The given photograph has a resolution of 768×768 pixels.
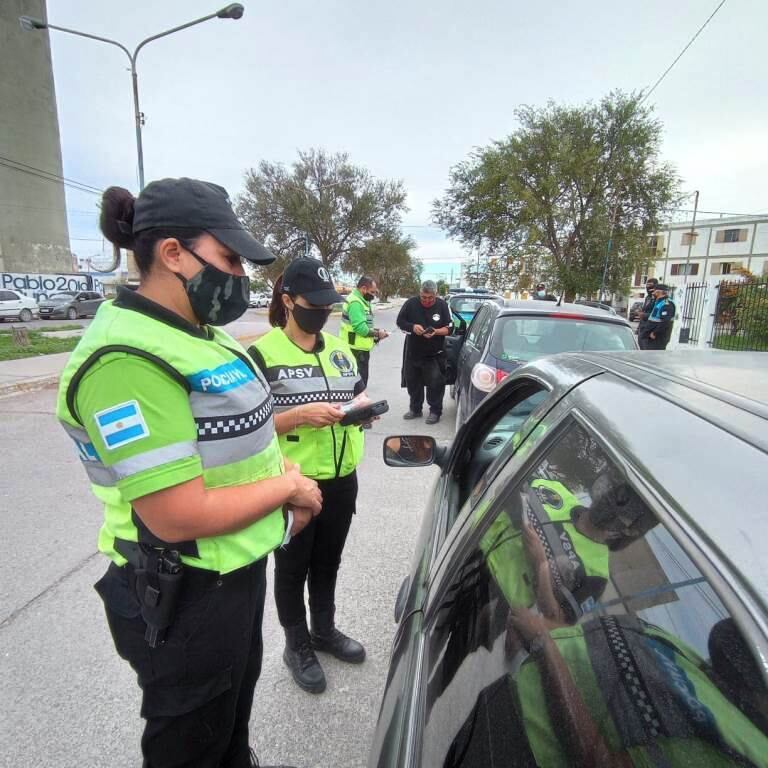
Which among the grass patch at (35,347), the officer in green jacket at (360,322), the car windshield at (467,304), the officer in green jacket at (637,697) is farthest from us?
the car windshield at (467,304)

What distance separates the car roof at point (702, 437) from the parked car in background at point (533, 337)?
3113 mm

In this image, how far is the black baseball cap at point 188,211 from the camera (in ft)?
3.59

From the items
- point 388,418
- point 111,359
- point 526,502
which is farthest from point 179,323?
point 388,418

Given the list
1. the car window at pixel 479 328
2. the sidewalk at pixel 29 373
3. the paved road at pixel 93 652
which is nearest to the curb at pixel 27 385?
the sidewalk at pixel 29 373

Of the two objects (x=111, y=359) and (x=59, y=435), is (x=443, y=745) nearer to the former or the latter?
(x=111, y=359)

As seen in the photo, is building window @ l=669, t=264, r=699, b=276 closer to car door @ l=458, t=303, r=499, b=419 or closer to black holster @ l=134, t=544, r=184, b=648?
car door @ l=458, t=303, r=499, b=419

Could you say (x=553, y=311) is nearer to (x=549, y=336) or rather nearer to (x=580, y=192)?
(x=549, y=336)

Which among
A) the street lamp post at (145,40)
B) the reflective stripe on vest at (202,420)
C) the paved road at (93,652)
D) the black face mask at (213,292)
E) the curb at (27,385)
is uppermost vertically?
the street lamp post at (145,40)

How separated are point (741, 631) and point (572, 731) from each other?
30cm

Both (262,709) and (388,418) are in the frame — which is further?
(388,418)

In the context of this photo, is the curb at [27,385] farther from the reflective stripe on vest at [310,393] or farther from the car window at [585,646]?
the car window at [585,646]

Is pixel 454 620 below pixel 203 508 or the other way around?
below

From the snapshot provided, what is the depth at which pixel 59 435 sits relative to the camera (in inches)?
219

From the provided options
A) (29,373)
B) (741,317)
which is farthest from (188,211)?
(741,317)
